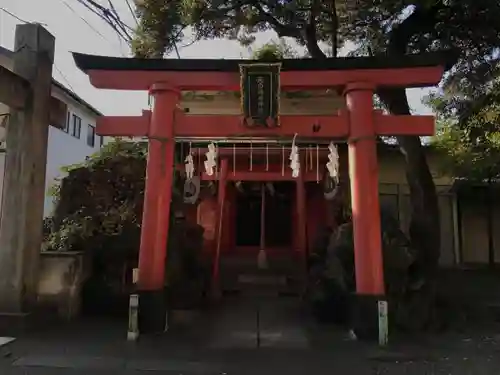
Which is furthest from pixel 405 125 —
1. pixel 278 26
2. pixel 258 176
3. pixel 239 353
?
pixel 258 176

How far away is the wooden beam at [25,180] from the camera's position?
8.35 m

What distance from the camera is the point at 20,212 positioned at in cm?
844

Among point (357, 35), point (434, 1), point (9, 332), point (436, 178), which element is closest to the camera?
point (9, 332)

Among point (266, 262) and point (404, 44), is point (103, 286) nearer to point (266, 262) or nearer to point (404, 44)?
point (266, 262)

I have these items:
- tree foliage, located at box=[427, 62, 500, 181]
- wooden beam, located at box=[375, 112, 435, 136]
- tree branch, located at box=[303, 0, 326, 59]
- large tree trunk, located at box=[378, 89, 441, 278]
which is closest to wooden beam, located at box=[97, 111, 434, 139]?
wooden beam, located at box=[375, 112, 435, 136]

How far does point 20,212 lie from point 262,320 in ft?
16.4

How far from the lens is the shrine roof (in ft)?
27.5

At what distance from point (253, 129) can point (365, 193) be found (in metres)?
2.25

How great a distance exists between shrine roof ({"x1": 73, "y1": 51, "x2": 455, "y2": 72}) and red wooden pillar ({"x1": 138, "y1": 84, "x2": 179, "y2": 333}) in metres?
0.45

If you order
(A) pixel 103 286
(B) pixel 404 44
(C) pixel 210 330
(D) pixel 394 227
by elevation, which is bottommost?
(C) pixel 210 330

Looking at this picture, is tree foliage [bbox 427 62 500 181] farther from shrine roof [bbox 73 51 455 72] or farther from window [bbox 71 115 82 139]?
window [bbox 71 115 82 139]

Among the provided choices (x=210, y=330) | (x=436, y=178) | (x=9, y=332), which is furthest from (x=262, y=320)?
(x=436, y=178)

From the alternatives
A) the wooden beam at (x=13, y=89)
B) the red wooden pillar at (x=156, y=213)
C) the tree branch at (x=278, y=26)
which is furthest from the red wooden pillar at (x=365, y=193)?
the wooden beam at (x=13, y=89)

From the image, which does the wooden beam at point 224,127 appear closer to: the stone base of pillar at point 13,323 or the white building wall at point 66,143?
the stone base of pillar at point 13,323
